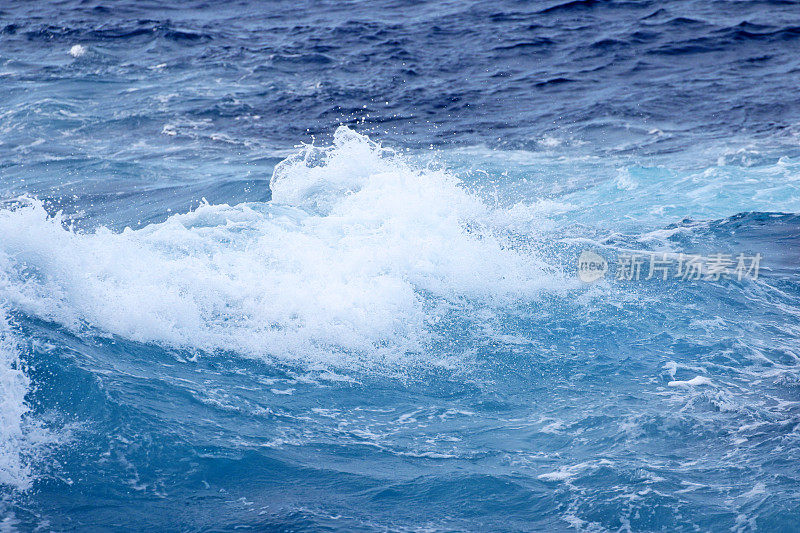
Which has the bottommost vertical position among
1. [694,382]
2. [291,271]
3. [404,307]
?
[694,382]

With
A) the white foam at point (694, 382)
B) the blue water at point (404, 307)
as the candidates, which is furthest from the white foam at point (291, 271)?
the white foam at point (694, 382)

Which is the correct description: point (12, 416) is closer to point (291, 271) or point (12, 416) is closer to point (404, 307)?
point (291, 271)

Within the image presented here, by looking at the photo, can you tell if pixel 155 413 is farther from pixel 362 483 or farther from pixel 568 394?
pixel 568 394

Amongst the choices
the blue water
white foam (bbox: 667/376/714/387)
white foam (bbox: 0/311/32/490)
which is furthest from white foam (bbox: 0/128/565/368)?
white foam (bbox: 667/376/714/387)

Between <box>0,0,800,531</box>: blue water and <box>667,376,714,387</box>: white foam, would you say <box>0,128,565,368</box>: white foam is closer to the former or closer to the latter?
<box>0,0,800,531</box>: blue water

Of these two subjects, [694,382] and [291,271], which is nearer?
[694,382]

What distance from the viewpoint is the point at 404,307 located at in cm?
750

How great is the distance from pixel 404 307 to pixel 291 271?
1246 mm

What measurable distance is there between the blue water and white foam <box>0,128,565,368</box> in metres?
0.03

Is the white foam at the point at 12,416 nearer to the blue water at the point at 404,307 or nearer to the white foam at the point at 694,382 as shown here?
the blue water at the point at 404,307

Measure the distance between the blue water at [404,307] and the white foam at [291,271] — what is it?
0.11 ft

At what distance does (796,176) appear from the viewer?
420 inches

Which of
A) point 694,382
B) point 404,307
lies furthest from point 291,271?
point 694,382

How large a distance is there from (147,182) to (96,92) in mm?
5078
